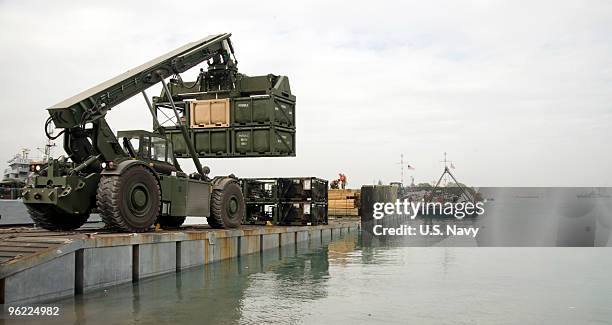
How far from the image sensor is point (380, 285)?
13.9m

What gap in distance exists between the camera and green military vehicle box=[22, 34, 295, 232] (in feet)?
42.9

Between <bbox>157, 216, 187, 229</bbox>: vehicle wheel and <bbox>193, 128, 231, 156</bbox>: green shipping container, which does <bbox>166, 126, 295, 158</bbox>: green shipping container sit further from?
<bbox>157, 216, 187, 229</bbox>: vehicle wheel

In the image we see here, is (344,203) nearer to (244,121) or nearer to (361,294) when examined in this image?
(244,121)

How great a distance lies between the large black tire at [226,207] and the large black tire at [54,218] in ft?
15.5

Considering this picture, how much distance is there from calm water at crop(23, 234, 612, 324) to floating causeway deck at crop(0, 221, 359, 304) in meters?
0.33

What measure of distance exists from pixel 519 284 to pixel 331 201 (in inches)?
1287

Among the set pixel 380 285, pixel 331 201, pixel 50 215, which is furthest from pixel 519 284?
pixel 331 201

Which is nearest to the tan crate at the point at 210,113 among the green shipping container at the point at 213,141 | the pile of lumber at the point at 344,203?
the green shipping container at the point at 213,141

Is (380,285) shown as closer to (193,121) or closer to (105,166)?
(105,166)

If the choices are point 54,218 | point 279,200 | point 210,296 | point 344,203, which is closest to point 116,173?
point 54,218

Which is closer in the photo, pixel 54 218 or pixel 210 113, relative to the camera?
pixel 54 218

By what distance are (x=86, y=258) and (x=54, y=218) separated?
3669 mm

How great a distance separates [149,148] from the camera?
15.6 m

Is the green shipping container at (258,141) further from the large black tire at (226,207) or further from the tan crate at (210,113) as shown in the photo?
the large black tire at (226,207)
